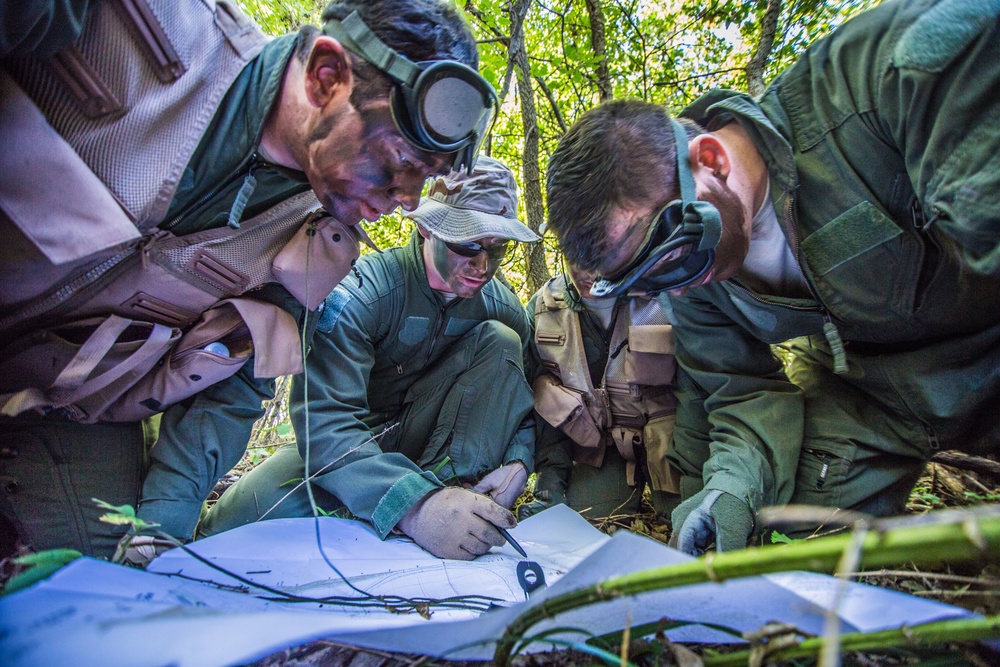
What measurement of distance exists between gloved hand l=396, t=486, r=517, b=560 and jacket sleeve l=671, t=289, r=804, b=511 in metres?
0.86

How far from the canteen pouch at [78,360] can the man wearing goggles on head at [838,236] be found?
1.56 m

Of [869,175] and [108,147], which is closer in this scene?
[108,147]

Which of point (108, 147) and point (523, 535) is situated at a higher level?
point (108, 147)

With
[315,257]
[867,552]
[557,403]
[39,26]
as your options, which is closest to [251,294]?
[315,257]

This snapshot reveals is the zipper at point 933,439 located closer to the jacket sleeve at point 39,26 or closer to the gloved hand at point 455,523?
the gloved hand at point 455,523

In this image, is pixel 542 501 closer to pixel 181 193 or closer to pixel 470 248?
pixel 470 248

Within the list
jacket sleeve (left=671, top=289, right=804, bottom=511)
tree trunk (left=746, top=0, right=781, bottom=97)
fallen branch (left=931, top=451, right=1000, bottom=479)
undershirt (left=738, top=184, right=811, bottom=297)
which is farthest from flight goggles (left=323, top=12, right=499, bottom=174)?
tree trunk (left=746, top=0, right=781, bottom=97)

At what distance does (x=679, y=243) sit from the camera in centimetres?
179

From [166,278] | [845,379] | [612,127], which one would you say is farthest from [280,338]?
[845,379]

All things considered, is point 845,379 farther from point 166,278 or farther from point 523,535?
point 166,278

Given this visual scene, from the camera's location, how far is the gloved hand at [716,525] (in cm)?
179

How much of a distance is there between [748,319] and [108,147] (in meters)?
2.35

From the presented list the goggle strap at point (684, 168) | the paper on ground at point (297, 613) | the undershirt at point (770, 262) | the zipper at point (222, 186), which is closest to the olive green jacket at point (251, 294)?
the zipper at point (222, 186)

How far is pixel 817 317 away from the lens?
202 cm
